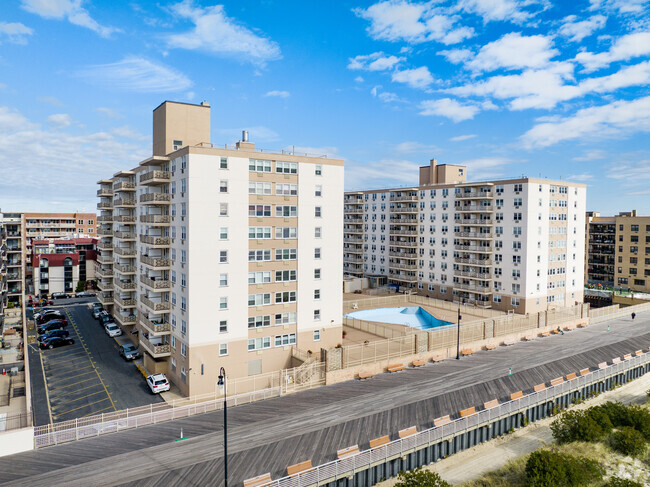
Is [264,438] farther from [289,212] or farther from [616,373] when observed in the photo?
[616,373]

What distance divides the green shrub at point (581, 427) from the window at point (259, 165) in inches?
1293

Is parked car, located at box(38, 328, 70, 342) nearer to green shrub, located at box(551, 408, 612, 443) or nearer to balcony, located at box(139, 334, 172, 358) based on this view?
balcony, located at box(139, 334, 172, 358)

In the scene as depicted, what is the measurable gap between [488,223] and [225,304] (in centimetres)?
4869

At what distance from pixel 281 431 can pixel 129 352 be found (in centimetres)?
2699

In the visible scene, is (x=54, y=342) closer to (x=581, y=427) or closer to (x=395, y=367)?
(x=395, y=367)

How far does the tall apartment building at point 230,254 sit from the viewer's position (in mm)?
37156

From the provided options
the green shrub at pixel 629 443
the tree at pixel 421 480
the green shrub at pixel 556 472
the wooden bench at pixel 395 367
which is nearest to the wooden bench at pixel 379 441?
the tree at pixel 421 480

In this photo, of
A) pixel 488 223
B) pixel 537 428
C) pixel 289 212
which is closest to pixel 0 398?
pixel 289 212

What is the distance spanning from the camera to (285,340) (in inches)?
1628

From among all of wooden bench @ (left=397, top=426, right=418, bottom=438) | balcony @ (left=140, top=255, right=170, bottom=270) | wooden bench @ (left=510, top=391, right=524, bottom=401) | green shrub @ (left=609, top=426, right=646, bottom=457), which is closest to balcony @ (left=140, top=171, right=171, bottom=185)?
balcony @ (left=140, top=255, right=170, bottom=270)

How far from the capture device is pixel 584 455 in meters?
32.6

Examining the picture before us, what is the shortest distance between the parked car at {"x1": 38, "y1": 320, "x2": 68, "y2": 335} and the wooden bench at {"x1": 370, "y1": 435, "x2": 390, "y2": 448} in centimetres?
5272

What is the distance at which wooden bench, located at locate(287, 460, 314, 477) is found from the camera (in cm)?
2481

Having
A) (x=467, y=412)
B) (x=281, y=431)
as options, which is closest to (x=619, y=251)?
(x=467, y=412)
